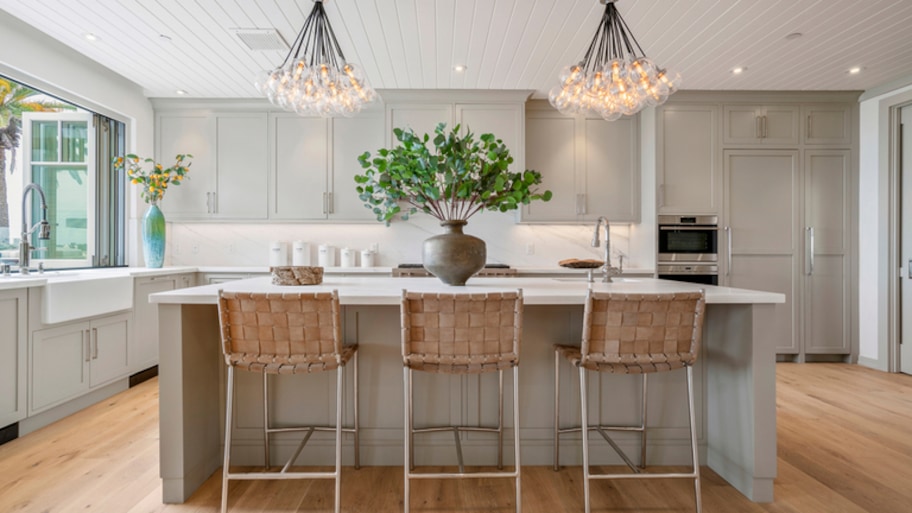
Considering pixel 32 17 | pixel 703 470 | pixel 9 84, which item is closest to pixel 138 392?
pixel 9 84

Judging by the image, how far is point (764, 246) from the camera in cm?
441

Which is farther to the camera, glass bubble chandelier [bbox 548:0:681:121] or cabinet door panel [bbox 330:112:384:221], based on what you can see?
cabinet door panel [bbox 330:112:384:221]

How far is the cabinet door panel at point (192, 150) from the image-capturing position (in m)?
4.60

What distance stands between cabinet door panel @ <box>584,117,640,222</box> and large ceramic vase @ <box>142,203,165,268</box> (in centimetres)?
409

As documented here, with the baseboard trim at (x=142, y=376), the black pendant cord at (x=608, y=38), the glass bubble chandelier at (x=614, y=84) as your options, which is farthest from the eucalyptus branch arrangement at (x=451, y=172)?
the baseboard trim at (x=142, y=376)

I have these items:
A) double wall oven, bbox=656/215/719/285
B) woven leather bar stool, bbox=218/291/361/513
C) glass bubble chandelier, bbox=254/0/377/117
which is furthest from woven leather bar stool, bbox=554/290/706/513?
double wall oven, bbox=656/215/719/285

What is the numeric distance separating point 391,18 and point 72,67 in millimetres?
2647

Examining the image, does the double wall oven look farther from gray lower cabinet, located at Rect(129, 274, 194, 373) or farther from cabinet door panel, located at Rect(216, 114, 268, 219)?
gray lower cabinet, located at Rect(129, 274, 194, 373)

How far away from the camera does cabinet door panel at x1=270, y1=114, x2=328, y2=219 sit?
4602 mm

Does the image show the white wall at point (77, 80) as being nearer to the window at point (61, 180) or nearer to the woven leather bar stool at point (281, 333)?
the window at point (61, 180)

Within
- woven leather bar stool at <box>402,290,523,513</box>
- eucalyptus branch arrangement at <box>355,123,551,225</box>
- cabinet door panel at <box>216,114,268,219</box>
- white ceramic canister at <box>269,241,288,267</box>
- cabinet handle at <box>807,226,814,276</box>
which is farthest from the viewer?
white ceramic canister at <box>269,241,288,267</box>

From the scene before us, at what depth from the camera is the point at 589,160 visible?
4.64 m

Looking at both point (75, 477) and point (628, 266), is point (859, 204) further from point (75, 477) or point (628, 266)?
point (75, 477)

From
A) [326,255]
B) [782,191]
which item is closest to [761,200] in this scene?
[782,191]
